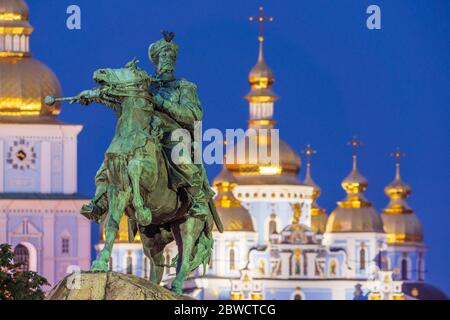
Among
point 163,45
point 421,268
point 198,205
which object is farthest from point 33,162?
point 198,205

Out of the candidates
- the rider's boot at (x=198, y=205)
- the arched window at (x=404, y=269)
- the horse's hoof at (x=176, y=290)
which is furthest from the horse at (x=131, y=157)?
the arched window at (x=404, y=269)

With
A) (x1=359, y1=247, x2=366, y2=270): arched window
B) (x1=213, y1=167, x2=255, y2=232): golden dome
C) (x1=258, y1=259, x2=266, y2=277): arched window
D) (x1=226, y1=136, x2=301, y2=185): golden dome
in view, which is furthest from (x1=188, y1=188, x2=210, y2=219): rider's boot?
(x1=359, y1=247, x2=366, y2=270): arched window

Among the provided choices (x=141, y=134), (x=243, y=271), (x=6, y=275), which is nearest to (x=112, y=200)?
(x=141, y=134)

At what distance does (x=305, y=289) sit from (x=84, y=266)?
76.0ft

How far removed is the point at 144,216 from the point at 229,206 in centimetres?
8642

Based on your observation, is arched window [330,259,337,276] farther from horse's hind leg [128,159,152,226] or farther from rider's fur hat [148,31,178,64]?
horse's hind leg [128,159,152,226]

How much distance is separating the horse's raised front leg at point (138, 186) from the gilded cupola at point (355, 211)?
8801 centimetres

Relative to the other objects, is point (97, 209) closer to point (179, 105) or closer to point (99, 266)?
point (99, 266)

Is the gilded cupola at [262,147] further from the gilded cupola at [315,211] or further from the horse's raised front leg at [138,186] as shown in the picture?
the horse's raised front leg at [138,186]

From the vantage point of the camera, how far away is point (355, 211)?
115125mm

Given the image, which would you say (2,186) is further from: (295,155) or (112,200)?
(112,200)

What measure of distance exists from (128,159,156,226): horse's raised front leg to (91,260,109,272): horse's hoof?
565 millimetres

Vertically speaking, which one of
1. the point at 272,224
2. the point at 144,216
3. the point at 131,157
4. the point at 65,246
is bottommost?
the point at 144,216

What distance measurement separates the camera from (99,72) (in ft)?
80.3
